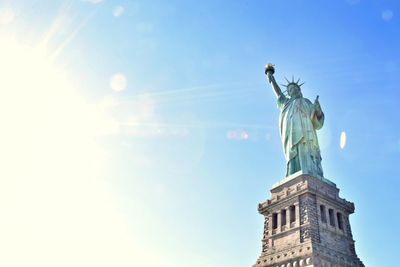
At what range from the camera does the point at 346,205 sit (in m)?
32.1

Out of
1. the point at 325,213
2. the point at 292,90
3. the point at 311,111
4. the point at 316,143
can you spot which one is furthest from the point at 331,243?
the point at 292,90

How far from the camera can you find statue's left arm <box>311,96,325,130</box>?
36372 millimetres

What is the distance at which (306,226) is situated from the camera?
2806cm

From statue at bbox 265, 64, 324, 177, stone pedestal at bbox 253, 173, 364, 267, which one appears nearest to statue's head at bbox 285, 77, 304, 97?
statue at bbox 265, 64, 324, 177

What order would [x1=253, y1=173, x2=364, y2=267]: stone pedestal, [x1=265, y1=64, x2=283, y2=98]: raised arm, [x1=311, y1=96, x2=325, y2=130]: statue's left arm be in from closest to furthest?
1. [x1=253, y1=173, x2=364, y2=267]: stone pedestal
2. [x1=311, y1=96, x2=325, y2=130]: statue's left arm
3. [x1=265, y1=64, x2=283, y2=98]: raised arm

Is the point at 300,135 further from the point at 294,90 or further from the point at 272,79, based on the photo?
the point at 272,79

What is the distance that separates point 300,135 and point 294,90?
18.4ft

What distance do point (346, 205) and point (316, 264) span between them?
326 inches

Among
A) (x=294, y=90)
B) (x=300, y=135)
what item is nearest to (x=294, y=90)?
(x=294, y=90)

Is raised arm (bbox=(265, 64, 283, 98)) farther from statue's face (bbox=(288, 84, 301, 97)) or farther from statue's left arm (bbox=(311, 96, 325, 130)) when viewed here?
statue's left arm (bbox=(311, 96, 325, 130))

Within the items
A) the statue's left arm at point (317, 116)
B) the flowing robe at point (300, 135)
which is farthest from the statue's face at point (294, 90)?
the statue's left arm at point (317, 116)

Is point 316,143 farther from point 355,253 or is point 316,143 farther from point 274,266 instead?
point 274,266

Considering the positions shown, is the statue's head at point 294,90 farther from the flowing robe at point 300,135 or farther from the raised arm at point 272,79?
the raised arm at point 272,79

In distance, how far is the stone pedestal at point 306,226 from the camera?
88.1 ft
